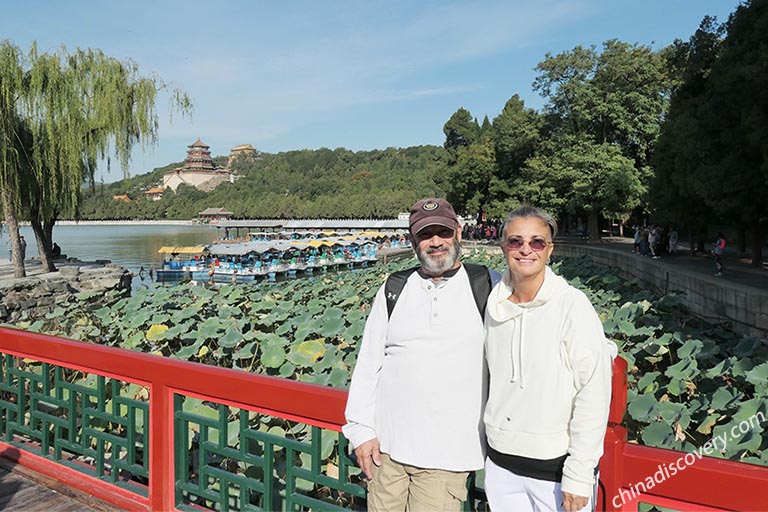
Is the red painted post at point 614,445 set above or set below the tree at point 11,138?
below

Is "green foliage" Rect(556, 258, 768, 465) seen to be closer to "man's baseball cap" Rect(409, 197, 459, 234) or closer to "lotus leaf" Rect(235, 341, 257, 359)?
"man's baseball cap" Rect(409, 197, 459, 234)

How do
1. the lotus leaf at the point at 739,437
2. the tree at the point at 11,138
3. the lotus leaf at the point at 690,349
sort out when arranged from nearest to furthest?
the lotus leaf at the point at 739,437 → the lotus leaf at the point at 690,349 → the tree at the point at 11,138

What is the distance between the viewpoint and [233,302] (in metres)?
9.84

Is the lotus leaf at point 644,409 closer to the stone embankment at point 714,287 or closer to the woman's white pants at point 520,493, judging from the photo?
the woman's white pants at point 520,493

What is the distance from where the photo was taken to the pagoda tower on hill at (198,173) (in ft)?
413

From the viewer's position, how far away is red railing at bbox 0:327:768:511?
1393 mm

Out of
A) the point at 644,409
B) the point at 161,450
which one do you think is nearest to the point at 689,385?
the point at 644,409

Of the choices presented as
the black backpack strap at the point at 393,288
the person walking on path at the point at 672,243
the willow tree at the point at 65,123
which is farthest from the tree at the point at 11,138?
the person walking on path at the point at 672,243

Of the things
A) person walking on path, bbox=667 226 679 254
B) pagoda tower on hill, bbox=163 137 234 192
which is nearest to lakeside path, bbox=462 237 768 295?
person walking on path, bbox=667 226 679 254

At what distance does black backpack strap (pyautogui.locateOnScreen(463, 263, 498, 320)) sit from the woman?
0.30ft

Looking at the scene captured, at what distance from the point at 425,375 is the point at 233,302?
8.62m

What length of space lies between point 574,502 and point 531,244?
657mm

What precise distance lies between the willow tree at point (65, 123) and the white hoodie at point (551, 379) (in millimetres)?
18051

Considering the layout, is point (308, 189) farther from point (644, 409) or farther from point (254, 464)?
point (254, 464)
